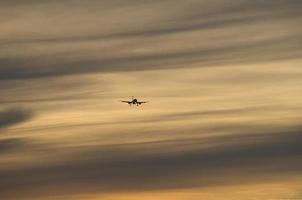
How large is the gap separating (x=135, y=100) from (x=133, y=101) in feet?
8.41

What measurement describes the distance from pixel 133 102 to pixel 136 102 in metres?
2.87

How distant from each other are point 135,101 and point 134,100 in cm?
128

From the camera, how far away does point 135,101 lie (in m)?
164

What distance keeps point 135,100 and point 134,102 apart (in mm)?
2866

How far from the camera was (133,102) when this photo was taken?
6378 inches

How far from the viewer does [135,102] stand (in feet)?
534

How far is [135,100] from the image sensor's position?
16438 cm

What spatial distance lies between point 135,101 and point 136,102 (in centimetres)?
135

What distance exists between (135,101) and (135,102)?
52.8 inches

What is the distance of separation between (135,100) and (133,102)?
337cm

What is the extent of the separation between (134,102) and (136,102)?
1982mm

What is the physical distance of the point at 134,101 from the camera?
163 meters

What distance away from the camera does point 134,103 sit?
161750 millimetres
